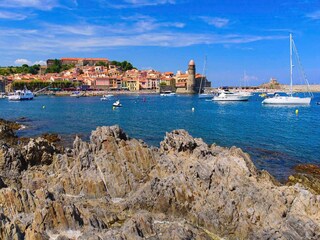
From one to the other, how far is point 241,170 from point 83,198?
6.54 meters

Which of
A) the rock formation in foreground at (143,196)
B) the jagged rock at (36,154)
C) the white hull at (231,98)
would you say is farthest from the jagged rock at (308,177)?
the white hull at (231,98)

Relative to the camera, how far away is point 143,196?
47.2ft

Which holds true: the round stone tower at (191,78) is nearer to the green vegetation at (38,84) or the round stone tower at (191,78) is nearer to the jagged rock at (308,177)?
the green vegetation at (38,84)

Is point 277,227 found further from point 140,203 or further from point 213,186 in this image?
point 140,203

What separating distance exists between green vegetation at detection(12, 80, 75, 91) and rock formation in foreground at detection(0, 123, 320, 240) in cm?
15472

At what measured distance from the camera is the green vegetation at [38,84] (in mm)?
164000

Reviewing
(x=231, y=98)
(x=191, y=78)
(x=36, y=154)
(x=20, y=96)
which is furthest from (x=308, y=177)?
(x=191, y=78)

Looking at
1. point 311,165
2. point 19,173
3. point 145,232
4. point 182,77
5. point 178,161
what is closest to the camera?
point 145,232

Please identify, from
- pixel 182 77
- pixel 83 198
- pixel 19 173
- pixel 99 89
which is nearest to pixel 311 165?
pixel 83 198

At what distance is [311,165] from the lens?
2577 cm

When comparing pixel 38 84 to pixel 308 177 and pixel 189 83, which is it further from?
pixel 308 177

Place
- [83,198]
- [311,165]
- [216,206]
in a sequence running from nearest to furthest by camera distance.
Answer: [216,206] < [83,198] < [311,165]

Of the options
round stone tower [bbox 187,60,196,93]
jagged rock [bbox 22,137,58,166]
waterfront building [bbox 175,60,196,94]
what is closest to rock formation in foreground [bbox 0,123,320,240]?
jagged rock [bbox 22,137,58,166]

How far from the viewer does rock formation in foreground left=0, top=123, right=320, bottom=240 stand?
11.3 metres
